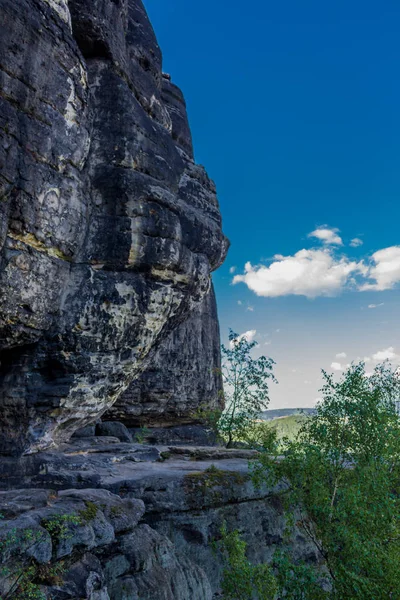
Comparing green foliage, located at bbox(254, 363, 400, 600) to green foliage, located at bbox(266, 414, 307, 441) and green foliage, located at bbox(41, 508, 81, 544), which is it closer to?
green foliage, located at bbox(266, 414, 307, 441)

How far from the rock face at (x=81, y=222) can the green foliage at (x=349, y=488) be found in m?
6.81

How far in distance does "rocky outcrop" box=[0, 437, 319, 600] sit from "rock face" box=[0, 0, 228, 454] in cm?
207

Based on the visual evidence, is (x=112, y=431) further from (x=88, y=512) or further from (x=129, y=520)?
(x=88, y=512)

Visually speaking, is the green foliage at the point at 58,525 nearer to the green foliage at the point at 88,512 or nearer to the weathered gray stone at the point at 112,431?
the green foliage at the point at 88,512

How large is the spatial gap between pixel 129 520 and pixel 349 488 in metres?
6.57

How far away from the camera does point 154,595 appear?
39.2 ft

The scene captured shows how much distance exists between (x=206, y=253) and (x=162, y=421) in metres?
18.6

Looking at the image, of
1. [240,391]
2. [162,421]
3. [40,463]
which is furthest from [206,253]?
[240,391]

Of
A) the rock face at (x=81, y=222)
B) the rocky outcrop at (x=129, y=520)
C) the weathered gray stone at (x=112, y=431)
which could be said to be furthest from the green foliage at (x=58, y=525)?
the weathered gray stone at (x=112, y=431)

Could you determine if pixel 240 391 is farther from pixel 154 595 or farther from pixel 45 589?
pixel 45 589

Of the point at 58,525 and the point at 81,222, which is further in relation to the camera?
the point at 81,222

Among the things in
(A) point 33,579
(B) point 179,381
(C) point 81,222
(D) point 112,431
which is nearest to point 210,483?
(A) point 33,579

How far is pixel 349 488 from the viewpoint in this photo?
13656 millimetres

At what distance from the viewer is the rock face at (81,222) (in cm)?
Answer: 1263
